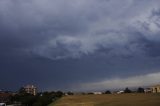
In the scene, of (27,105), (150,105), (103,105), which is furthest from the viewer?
(27,105)

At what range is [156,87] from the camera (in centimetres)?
17638

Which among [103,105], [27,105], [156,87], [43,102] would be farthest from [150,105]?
[156,87]

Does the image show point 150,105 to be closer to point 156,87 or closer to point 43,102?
point 43,102

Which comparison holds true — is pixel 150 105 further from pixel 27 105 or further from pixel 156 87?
pixel 156 87

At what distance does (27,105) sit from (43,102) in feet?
64.1

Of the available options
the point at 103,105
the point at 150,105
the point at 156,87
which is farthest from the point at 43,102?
the point at 156,87

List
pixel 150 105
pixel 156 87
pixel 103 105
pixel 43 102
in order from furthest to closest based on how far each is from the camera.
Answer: pixel 156 87 → pixel 43 102 → pixel 103 105 → pixel 150 105

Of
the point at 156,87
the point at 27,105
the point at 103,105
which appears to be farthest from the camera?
the point at 156,87

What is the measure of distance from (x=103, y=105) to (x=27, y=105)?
60320 mm

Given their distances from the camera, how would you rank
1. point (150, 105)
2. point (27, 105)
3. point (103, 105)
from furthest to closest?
point (27, 105)
point (103, 105)
point (150, 105)

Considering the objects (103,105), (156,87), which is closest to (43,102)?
(103,105)

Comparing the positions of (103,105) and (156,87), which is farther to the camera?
(156,87)

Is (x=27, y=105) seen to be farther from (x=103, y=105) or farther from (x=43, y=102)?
(x=103, y=105)

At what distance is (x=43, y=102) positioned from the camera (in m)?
118
